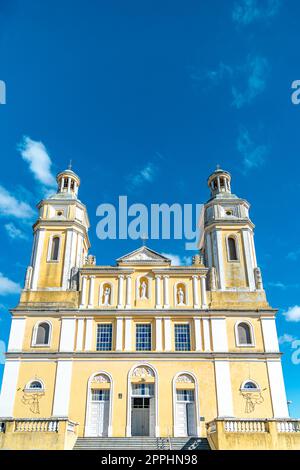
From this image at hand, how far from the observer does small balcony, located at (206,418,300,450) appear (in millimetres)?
19078

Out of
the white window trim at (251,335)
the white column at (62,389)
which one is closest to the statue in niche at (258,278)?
the white window trim at (251,335)

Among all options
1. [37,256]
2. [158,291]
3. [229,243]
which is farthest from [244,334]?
[37,256]

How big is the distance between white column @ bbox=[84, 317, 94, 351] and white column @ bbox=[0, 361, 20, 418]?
4376 millimetres

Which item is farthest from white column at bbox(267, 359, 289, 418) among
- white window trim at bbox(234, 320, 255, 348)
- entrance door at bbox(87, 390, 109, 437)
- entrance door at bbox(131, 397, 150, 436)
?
entrance door at bbox(87, 390, 109, 437)

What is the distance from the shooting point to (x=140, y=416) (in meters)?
24.0

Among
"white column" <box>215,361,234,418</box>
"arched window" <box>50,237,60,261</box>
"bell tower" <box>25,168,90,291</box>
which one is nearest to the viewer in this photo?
"white column" <box>215,361,234,418</box>

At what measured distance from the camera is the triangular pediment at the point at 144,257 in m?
29.1

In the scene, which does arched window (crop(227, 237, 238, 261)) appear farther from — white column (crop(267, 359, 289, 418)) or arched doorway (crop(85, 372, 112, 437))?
arched doorway (crop(85, 372, 112, 437))

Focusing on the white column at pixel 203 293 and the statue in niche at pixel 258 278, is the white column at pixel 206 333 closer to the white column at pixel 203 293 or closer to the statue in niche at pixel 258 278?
the white column at pixel 203 293

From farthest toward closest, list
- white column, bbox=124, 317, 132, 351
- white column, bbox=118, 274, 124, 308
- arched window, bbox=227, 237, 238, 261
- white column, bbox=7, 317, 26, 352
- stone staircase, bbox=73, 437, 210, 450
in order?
arched window, bbox=227, 237, 238, 261 < white column, bbox=118, 274, 124, 308 < white column, bbox=124, 317, 132, 351 < white column, bbox=7, 317, 26, 352 < stone staircase, bbox=73, 437, 210, 450

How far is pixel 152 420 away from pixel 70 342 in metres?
6.97

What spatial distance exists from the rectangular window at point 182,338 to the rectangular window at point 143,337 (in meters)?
1.84
